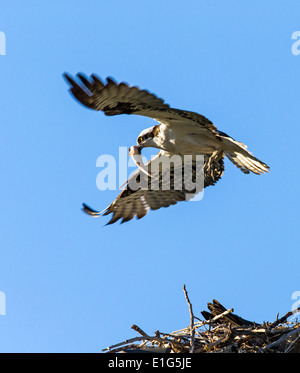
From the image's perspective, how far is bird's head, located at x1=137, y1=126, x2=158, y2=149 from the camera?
10.4 metres

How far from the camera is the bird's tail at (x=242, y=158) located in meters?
9.87

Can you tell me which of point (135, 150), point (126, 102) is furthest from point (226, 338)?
point (135, 150)

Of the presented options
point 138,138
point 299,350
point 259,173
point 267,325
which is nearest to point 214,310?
point 267,325

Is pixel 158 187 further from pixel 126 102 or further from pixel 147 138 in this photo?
pixel 126 102

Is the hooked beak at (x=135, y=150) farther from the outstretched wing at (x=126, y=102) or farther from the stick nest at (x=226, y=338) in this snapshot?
the stick nest at (x=226, y=338)

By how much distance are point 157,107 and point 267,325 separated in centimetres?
329

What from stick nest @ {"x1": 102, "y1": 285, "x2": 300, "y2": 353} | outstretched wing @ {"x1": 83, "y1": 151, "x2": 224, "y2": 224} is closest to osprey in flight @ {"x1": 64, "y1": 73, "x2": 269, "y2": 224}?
outstretched wing @ {"x1": 83, "y1": 151, "x2": 224, "y2": 224}

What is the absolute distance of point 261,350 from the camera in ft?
23.5

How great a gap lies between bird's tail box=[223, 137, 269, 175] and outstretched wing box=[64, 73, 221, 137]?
1.13 feet

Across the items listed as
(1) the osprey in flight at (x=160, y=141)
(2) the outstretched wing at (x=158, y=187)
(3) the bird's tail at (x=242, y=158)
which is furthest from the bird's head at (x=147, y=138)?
(3) the bird's tail at (x=242, y=158)

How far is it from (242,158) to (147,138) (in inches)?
60.0

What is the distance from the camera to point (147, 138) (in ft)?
34.5
